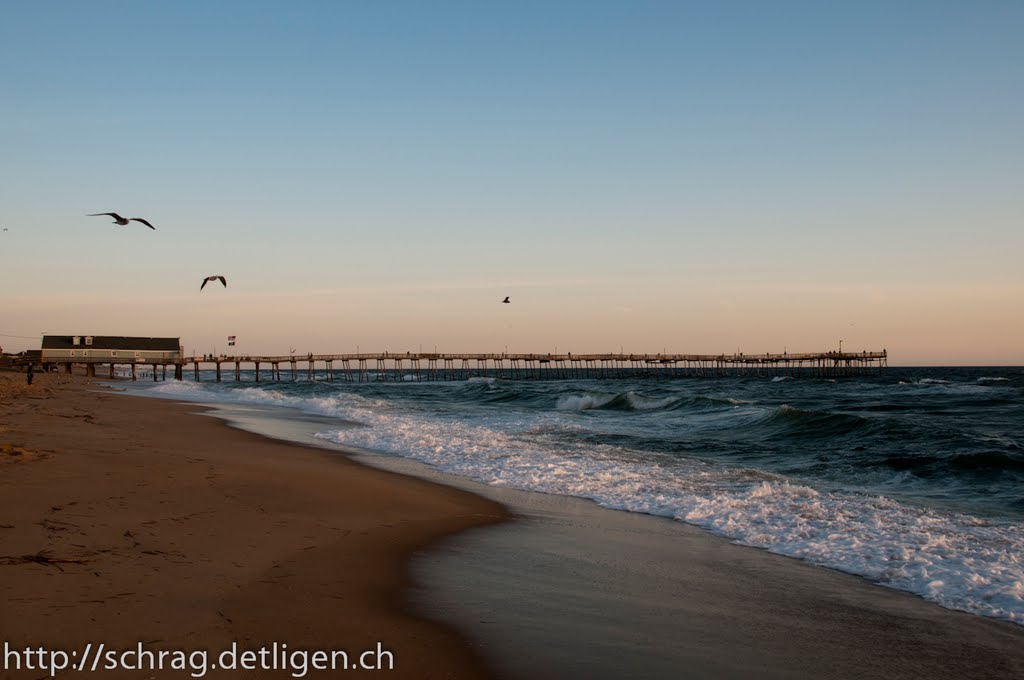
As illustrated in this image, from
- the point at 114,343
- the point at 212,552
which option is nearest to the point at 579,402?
the point at 212,552

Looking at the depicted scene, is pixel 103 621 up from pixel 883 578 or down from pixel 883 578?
up

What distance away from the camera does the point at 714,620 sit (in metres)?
5.22

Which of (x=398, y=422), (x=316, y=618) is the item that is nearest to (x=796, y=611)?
(x=316, y=618)

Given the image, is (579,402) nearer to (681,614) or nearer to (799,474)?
(799,474)

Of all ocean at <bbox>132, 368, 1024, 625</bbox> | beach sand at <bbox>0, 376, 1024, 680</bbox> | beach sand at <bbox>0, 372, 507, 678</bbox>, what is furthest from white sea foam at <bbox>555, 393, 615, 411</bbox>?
beach sand at <bbox>0, 376, 1024, 680</bbox>

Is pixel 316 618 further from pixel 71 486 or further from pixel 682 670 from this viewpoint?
pixel 71 486

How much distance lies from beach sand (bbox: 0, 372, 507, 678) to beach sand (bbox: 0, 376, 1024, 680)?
0.02m

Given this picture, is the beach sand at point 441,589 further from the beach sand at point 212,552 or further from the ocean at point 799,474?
the ocean at point 799,474

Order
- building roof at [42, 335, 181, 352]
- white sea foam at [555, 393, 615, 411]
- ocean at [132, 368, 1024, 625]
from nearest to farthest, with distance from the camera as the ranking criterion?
ocean at [132, 368, 1024, 625], white sea foam at [555, 393, 615, 411], building roof at [42, 335, 181, 352]

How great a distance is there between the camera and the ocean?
279 inches

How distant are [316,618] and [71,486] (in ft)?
14.6

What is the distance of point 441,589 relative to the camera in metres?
5.72

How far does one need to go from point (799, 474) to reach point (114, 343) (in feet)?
230

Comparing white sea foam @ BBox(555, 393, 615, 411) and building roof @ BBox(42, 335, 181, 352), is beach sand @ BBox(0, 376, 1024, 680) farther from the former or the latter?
building roof @ BBox(42, 335, 181, 352)
